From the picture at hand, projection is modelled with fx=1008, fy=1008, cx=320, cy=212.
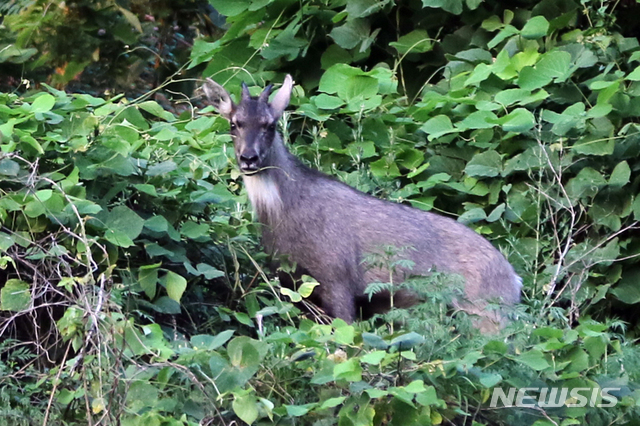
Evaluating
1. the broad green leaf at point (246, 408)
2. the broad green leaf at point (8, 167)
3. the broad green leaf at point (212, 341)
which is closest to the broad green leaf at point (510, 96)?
the broad green leaf at point (212, 341)

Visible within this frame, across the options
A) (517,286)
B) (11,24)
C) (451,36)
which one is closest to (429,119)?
(451,36)

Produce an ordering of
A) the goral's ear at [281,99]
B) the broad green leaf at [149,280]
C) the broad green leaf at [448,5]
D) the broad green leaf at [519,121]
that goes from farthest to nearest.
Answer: the broad green leaf at [448,5] → the broad green leaf at [519,121] → the goral's ear at [281,99] → the broad green leaf at [149,280]

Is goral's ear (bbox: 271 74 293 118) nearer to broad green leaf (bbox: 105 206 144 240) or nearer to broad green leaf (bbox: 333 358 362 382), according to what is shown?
broad green leaf (bbox: 105 206 144 240)

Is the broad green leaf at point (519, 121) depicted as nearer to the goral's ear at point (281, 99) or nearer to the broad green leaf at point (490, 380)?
the goral's ear at point (281, 99)

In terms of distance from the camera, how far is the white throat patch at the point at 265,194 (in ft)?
21.1

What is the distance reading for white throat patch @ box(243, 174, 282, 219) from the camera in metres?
6.43

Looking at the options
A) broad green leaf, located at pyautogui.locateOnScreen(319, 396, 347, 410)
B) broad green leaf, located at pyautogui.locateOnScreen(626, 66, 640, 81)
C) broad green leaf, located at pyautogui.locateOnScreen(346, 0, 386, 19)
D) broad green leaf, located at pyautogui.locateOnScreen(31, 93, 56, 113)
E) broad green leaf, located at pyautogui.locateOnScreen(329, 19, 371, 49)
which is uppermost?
broad green leaf, located at pyautogui.locateOnScreen(31, 93, 56, 113)

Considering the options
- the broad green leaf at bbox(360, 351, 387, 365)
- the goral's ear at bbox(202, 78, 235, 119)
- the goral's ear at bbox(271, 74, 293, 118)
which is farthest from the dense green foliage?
the goral's ear at bbox(271, 74, 293, 118)

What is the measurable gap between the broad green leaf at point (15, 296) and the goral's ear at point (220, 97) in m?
1.95

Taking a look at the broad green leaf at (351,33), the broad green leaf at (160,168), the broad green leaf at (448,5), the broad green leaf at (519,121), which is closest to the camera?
the broad green leaf at (160,168)

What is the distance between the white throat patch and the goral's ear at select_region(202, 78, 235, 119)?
17.4 inches

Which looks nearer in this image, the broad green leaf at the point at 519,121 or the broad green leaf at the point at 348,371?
the broad green leaf at the point at 348,371

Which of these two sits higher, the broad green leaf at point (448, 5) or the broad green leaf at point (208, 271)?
the broad green leaf at point (448, 5)

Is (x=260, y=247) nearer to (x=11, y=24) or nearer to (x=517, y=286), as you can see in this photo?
(x=517, y=286)
